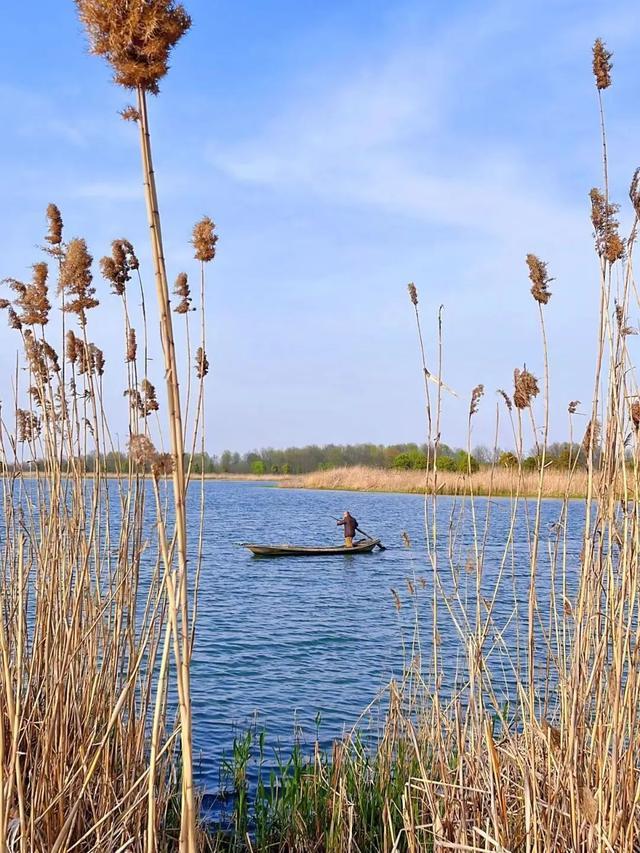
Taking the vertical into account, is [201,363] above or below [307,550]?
above

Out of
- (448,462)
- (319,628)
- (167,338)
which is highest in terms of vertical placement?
(167,338)

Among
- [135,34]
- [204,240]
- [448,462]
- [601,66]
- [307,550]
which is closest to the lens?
[135,34]

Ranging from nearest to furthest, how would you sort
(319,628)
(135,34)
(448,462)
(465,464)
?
(135,34) < (465,464) < (448,462) < (319,628)

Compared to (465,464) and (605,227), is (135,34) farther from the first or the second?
(465,464)

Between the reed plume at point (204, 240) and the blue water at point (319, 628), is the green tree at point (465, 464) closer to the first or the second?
the blue water at point (319, 628)

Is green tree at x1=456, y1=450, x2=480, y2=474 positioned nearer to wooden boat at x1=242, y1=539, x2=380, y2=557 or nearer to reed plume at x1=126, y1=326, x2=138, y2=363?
reed plume at x1=126, y1=326, x2=138, y2=363

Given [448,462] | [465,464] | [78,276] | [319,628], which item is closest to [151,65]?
[78,276]

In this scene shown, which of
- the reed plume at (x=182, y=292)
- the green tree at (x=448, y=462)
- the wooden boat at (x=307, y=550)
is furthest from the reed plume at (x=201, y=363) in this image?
the wooden boat at (x=307, y=550)

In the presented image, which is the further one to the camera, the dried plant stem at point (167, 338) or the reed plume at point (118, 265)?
the reed plume at point (118, 265)

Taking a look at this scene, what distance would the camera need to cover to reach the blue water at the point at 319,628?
727 cm

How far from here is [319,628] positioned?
1250 cm

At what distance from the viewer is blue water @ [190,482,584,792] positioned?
727 cm

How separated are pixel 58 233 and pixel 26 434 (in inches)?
41.8

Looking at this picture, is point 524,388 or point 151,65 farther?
point 524,388
